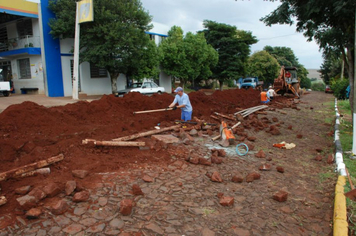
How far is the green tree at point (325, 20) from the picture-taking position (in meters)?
6.63

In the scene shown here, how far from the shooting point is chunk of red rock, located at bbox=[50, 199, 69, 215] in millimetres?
3056

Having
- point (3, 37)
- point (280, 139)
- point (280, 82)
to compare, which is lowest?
point (280, 139)

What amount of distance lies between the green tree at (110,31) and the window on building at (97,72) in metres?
2.84

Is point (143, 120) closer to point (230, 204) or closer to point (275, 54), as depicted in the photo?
point (230, 204)

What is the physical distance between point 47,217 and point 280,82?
1987 centimetres

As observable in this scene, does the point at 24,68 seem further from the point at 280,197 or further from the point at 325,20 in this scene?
the point at 280,197

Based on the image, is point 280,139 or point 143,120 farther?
point 143,120

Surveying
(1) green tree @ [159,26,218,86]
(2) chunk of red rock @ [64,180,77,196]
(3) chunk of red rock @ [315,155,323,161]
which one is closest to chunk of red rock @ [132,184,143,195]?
(2) chunk of red rock @ [64,180,77,196]

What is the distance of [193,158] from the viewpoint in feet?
16.5

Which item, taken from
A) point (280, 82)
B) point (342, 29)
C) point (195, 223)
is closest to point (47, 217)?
point (195, 223)

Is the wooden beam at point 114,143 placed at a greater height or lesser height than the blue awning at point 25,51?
lesser

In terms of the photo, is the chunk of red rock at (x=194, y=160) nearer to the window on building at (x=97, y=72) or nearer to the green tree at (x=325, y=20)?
the green tree at (x=325, y=20)

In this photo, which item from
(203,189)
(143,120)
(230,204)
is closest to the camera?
(230,204)

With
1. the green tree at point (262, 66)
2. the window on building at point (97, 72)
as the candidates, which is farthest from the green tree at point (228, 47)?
the window on building at point (97, 72)
